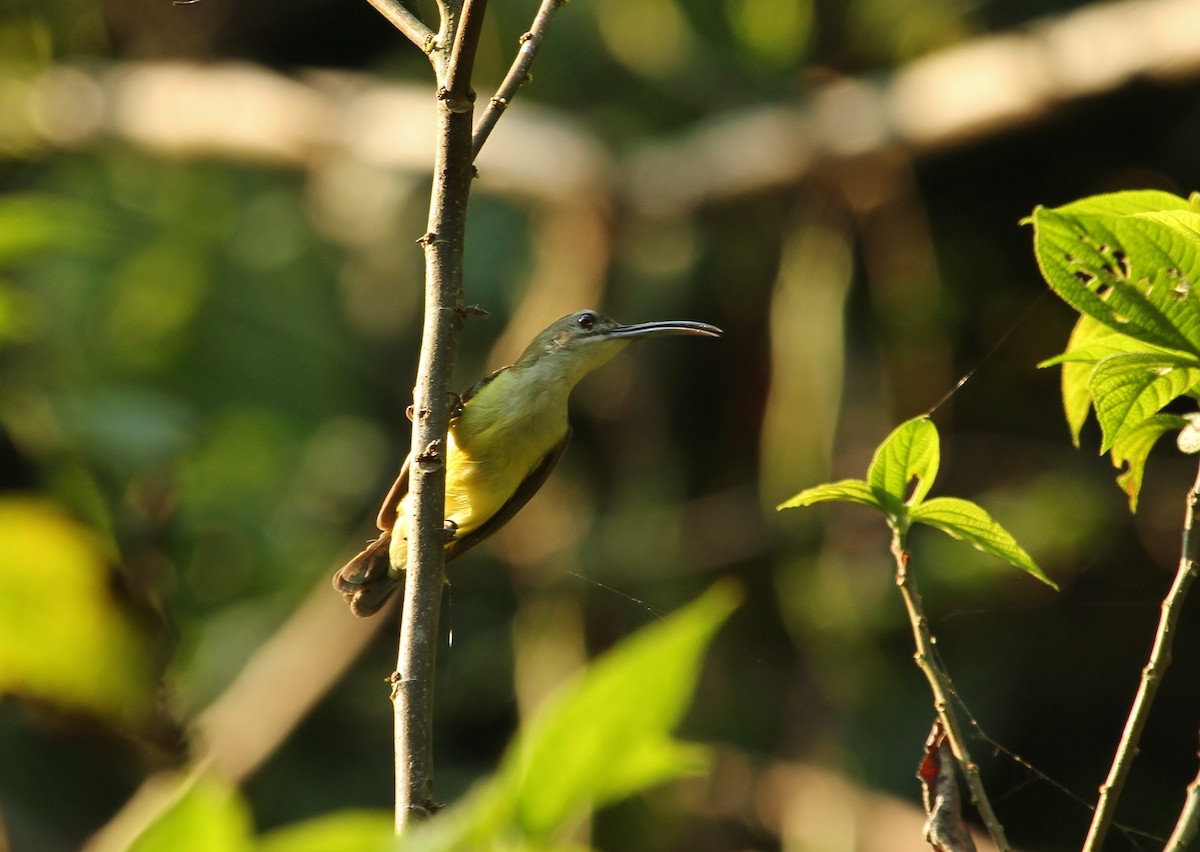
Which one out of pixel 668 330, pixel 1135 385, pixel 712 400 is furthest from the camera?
pixel 712 400

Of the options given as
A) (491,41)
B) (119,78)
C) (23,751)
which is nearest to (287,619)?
(23,751)

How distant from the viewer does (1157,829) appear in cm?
636

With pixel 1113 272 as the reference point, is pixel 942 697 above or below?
below

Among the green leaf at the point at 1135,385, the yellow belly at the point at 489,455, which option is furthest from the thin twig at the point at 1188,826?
the yellow belly at the point at 489,455

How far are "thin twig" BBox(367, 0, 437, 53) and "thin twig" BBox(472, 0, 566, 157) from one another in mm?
138

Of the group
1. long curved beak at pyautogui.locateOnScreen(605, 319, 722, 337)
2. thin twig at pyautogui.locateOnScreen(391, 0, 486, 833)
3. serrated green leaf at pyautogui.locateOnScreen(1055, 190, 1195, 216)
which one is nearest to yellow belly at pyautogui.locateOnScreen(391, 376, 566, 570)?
long curved beak at pyautogui.locateOnScreen(605, 319, 722, 337)

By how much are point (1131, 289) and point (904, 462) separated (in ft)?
1.29

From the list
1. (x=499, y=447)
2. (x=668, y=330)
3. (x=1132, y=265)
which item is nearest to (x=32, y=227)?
(x=1132, y=265)

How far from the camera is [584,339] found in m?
4.21

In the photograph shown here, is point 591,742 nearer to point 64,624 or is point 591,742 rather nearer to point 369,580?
point 64,624

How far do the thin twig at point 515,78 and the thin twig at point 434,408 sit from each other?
0.21 feet

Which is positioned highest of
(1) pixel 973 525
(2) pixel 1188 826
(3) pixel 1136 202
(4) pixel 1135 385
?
(3) pixel 1136 202

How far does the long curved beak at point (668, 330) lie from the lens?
396cm

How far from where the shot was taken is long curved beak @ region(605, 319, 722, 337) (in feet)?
13.0
